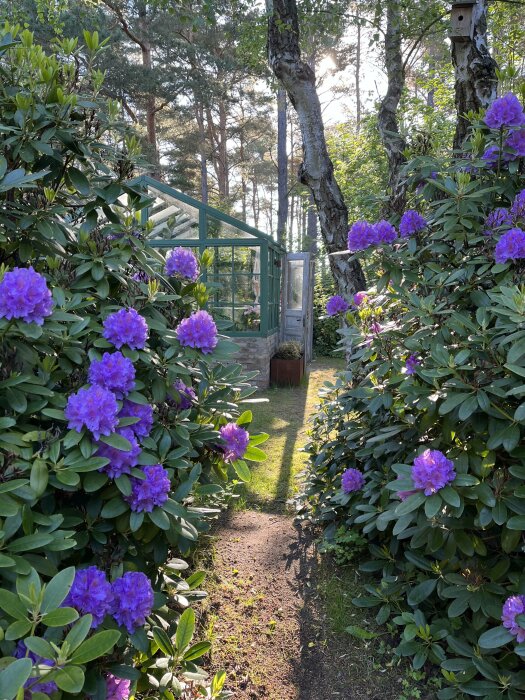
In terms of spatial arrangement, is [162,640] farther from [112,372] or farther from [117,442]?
[112,372]

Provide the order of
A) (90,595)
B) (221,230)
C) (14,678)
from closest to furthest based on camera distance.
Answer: (14,678)
(90,595)
(221,230)

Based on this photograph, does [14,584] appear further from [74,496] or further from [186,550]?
[186,550]

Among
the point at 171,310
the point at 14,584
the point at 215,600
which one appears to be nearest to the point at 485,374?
the point at 171,310

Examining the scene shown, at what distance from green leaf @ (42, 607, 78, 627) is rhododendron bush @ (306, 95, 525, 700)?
3.10 feet

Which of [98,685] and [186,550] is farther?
[186,550]

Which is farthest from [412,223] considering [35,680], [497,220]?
[35,680]

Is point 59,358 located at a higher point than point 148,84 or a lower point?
lower

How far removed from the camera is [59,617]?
31.6 inches

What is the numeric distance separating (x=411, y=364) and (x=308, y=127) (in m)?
2.76

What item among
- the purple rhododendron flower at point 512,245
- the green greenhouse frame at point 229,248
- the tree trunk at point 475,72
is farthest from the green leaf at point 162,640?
the green greenhouse frame at point 229,248

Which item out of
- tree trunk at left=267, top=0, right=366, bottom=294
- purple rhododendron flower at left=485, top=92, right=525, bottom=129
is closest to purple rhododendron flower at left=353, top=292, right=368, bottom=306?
purple rhododendron flower at left=485, top=92, right=525, bottom=129

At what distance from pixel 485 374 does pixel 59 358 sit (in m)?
1.25

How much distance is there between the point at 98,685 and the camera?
1061mm

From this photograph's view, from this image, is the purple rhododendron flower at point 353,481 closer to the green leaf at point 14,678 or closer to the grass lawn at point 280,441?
the grass lawn at point 280,441
